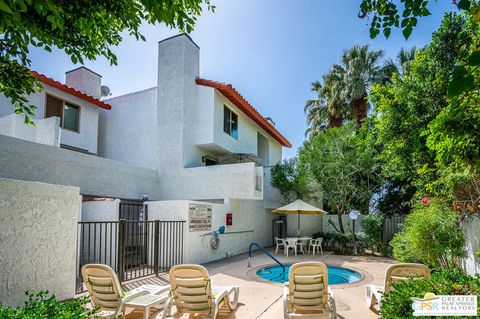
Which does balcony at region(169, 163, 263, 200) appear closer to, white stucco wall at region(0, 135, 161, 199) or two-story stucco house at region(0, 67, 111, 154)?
white stucco wall at region(0, 135, 161, 199)

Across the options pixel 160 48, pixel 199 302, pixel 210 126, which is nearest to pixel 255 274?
pixel 199 302

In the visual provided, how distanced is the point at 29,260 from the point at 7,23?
4781mm

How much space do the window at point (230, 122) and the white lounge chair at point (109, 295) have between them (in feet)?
42.6

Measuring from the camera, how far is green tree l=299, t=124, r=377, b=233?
17906 mm

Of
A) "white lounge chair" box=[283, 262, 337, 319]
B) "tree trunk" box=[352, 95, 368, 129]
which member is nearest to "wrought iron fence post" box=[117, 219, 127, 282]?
"white lounge chair" box=[283, 262, 337, 319]

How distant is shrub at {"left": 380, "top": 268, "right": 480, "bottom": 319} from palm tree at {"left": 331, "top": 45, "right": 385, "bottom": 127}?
18.3m

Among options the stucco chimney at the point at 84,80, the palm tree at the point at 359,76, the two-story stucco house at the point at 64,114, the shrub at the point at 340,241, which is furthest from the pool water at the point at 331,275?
the stucco chimney at the point at 84,80

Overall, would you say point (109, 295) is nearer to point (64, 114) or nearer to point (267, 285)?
point (267, 285)

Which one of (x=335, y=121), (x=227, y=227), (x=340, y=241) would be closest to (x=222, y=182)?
(x=227, y=227)

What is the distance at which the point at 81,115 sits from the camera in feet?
54.1

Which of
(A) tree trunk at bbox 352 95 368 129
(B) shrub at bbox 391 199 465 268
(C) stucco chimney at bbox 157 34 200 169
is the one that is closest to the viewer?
(B) shrub at bbox 391 199 465 268

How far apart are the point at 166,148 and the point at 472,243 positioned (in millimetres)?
13342

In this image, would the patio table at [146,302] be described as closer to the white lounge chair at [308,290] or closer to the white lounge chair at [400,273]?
the white lounge chair at [308,290]

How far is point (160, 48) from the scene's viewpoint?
704 inches
